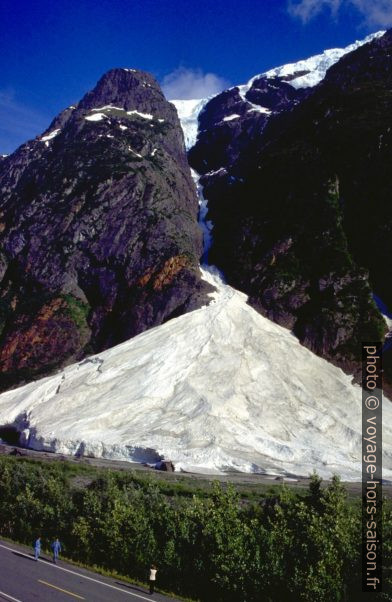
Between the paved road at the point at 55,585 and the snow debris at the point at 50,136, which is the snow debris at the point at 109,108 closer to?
the snow debris at the point at 50,136

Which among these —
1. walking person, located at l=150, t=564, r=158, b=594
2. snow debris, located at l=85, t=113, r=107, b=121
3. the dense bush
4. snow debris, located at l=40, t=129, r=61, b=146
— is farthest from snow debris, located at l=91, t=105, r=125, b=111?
walking person, located at l=150, t=564, r=158, b=594

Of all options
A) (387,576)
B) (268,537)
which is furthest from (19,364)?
(387,576)

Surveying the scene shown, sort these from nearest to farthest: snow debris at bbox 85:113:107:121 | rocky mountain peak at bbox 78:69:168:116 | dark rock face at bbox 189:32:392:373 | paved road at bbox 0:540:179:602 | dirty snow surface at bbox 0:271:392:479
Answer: paved road at bbox 0:540:179:602
dirty snow surface at bbox 0:271:392:479
dark rock face at bbox 189:32:392:373
snow debris at bbox 85:113:107:121
rocky mountain peak at bbox 78:69:168:116

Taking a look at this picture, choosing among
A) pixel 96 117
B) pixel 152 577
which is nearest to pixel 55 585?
pixel 152 577

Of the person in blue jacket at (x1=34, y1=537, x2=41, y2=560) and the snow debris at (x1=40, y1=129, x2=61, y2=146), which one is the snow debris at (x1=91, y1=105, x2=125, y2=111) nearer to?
the snow debris at (x1=40, y1=129, x2=61, y2=146)

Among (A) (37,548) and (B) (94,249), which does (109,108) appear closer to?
(B) (94,249)

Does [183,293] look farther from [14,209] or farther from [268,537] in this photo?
[268,537]
